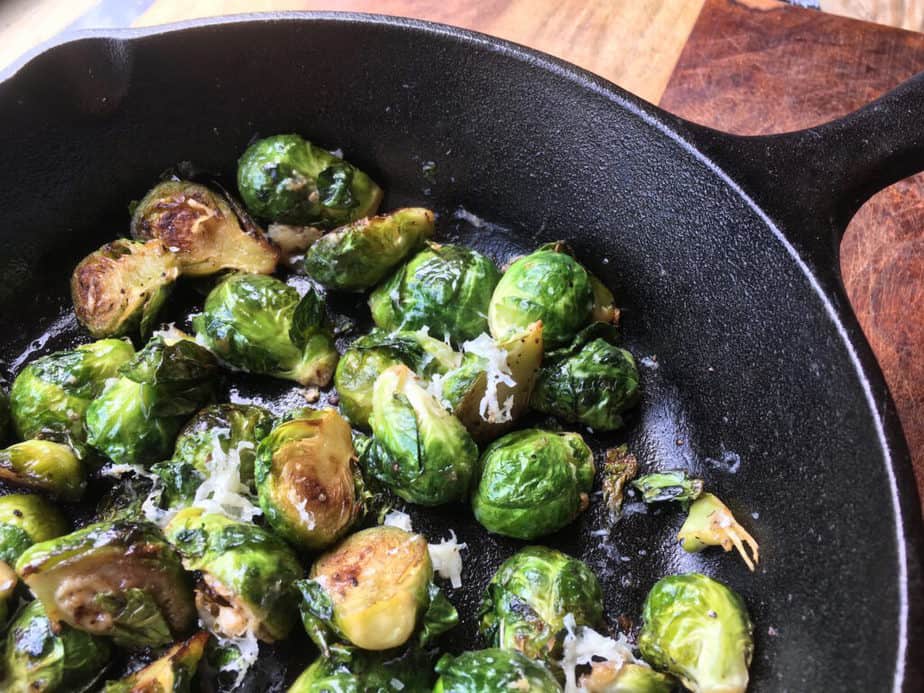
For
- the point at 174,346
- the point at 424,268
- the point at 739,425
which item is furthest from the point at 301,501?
the point at 739,425

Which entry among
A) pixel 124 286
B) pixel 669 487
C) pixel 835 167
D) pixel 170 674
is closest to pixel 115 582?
pixel 170 674

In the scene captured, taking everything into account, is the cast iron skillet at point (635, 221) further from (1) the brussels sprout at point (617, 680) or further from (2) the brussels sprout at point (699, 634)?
(1) the brussels sprout at point (617, 680)

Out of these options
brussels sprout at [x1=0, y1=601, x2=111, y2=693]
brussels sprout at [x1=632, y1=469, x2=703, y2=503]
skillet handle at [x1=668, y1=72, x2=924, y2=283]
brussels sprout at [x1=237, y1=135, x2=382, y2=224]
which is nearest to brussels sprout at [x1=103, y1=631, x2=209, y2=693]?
brussels sprout at [x1=0, y1=601, x2=111, y2=693]

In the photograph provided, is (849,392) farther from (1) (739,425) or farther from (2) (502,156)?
(2) (502,156)

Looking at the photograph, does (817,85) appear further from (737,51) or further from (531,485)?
(531,485)

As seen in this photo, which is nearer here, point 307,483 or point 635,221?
point 307,483

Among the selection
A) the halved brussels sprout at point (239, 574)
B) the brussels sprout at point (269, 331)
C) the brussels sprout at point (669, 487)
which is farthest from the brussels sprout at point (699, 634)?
the brussels sprout at point (269, 331)
